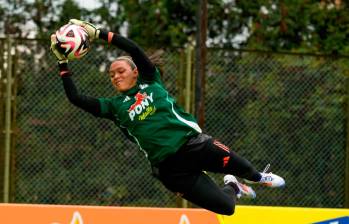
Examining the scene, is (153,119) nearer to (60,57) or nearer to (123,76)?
(123,76)

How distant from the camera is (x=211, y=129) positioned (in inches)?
445

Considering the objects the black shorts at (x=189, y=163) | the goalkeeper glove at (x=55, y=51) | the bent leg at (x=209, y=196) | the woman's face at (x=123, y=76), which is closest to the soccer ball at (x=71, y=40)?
the goalkeeper glove at (x=55, y=51)

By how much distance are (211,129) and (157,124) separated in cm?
446

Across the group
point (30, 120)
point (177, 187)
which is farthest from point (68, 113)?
point (177, 187)

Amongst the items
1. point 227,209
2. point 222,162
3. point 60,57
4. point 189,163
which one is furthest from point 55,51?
point 227,209

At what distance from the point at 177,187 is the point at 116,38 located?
1.26m

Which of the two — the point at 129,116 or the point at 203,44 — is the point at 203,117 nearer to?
the point at 203,44

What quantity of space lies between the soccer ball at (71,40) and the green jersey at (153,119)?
1.84ft

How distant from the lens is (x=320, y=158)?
11.7 meters

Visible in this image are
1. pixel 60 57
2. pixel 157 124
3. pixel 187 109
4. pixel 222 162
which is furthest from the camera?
pixel 187 109

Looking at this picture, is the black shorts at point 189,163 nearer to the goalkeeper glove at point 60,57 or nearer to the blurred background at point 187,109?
the goalkeeper glove at point 60,57

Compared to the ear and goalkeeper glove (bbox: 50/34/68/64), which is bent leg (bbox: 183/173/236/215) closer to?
the ear

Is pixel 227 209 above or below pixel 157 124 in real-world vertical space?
below

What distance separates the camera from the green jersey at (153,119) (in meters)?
6.89
